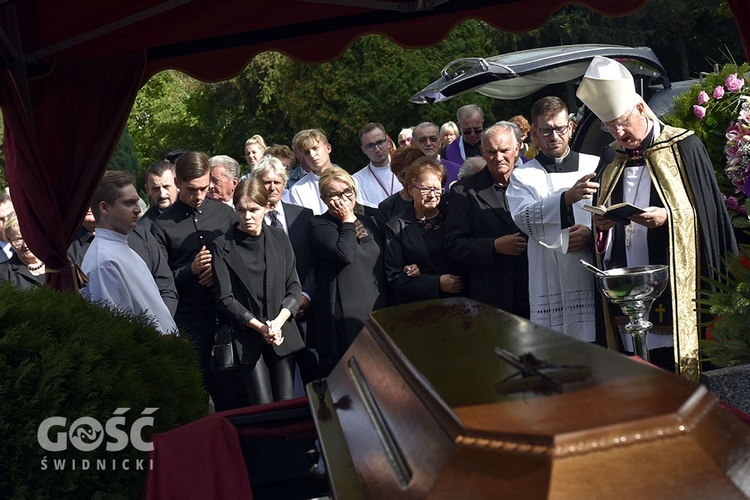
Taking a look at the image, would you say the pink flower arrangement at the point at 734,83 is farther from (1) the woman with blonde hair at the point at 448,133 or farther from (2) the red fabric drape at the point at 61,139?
(1) the woman with blonde hair at the point at 448,133

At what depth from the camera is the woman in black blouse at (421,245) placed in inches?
241

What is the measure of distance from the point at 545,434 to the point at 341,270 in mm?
4933

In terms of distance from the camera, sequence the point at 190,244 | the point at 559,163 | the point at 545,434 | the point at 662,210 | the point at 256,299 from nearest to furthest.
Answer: the point at 545,434 < the point at 662,210 < the point at 256,299 < the point at 559,163 < the point at 190,244

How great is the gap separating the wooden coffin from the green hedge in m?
1.83

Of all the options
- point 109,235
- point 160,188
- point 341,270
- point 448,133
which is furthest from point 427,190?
point 448,133

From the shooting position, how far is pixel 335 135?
2661cm

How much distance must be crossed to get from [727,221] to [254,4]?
3118 millimetres

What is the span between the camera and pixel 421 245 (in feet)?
20.4

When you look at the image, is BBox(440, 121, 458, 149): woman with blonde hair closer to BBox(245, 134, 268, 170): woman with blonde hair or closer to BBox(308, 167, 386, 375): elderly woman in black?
BBox(245, 134, 268, 170): woman with blonde hair

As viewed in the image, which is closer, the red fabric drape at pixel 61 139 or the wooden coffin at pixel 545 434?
the wooden coffin at pixel 545 434

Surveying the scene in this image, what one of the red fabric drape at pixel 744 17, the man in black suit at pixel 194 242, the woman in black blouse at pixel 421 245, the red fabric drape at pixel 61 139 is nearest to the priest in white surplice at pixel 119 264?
the red fabric drape at pixel 61 139

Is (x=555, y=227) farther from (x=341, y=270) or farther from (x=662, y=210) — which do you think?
(x=341, y=270)

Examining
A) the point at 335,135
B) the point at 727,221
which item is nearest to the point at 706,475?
the point at 727,221

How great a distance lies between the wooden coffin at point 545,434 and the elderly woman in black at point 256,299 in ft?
13.4
